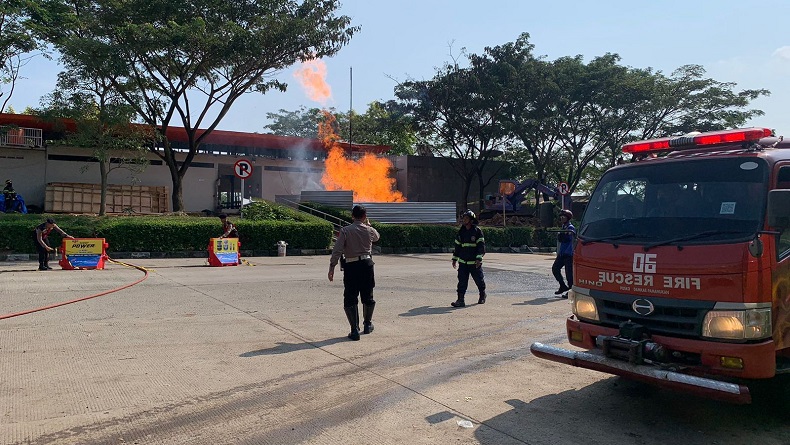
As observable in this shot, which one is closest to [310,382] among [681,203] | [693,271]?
[693,271]

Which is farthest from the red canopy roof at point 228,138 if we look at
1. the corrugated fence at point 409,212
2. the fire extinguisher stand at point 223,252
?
the fire extinguisher stand at point 223,252

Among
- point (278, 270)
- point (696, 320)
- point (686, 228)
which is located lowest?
point (278, 270)

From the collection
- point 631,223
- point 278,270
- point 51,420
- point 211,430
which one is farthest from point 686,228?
point 278,270

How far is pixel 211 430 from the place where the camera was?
467 centimetres

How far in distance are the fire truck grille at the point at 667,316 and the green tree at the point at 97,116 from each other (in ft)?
71.5

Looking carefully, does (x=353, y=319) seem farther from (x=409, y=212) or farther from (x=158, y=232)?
(x=409, y=212)

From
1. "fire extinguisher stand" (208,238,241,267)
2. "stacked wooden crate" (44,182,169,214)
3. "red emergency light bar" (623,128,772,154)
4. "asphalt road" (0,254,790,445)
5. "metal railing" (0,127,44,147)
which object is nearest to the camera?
"asphalt road" (0,254,790,445)

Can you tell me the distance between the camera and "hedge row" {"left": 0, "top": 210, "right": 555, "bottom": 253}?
1773cm

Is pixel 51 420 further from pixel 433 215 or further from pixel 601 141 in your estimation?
pixel 601 141

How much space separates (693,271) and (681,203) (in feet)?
2.63

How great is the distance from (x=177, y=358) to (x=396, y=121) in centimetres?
3174

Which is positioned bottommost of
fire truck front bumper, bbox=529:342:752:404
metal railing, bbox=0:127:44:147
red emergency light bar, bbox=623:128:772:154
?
fire truck front bumper, bbox=529:342:752:404

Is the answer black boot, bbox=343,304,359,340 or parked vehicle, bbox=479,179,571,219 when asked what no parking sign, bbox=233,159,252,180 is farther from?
parked vehicle, bbox=479,179,571,219

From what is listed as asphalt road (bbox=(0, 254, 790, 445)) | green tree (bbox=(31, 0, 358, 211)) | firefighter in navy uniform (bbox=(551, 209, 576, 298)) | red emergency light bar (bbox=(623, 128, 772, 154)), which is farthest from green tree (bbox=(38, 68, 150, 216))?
red emergency light bar (bbox=(623, 128, 772, 154))
